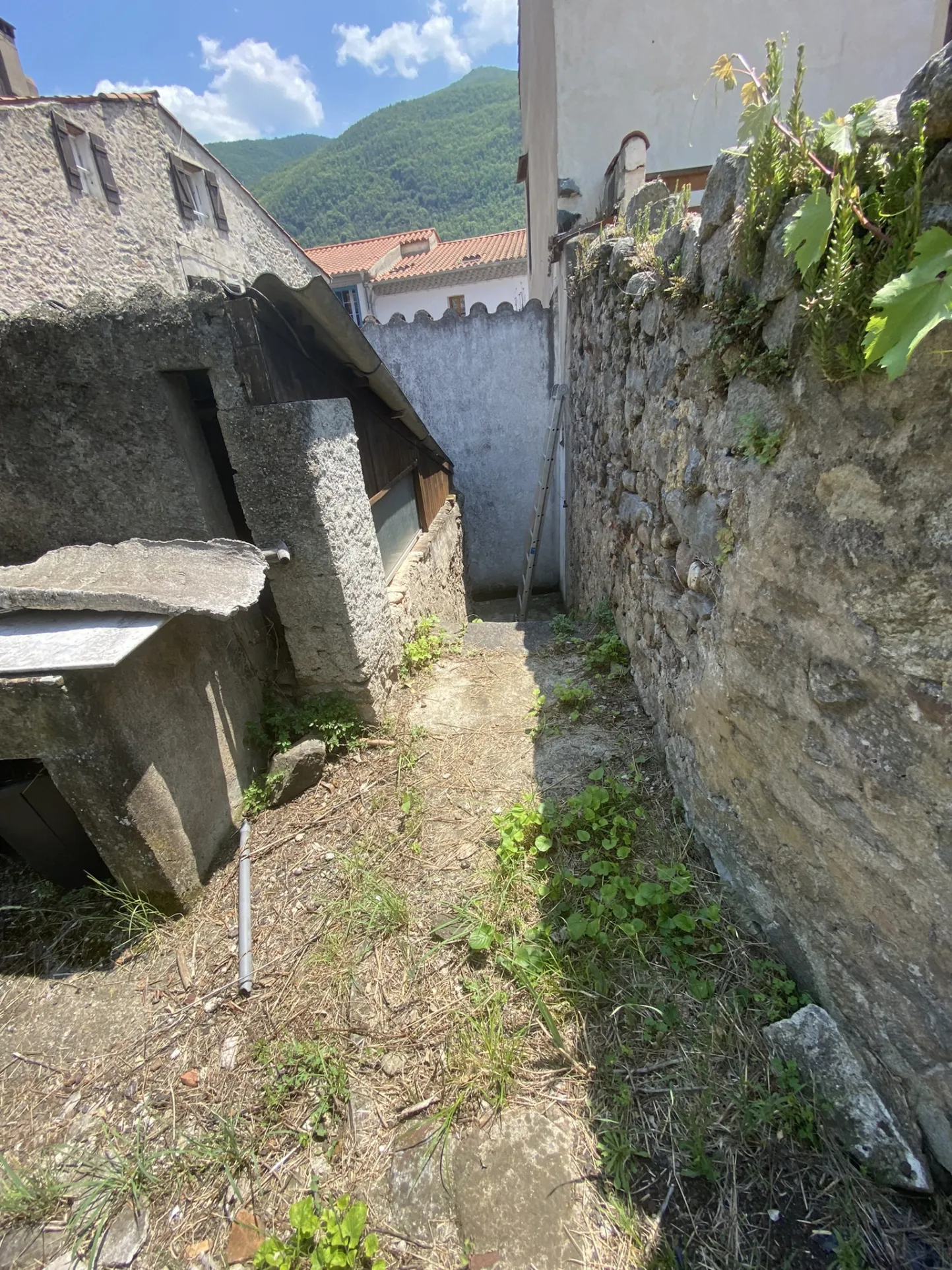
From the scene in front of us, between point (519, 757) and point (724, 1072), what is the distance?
157cm

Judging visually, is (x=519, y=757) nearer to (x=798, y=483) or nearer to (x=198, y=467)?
(x=798, y=483)

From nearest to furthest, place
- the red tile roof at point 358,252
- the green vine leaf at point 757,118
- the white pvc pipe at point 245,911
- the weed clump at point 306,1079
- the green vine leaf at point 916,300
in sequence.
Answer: the green vine leaf at point 916,300
the green vine leaf at point 757,118
the weed clump at point 306,1079
the white pvc pipe at point 245,911
the red tile roof at point 358,252

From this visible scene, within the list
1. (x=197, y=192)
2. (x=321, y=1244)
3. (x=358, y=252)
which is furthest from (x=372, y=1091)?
(x=358, y=252)

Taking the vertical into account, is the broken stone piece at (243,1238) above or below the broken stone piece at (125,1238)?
above

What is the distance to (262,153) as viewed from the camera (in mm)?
62844

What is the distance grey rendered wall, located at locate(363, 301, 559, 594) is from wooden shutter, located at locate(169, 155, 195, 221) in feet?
21.5

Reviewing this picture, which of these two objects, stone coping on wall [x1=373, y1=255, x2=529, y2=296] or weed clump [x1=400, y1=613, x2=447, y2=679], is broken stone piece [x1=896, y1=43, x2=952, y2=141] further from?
stone coping on wall [x1=373, y1=255, x2=529, y2=296]

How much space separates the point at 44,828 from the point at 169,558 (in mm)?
1255

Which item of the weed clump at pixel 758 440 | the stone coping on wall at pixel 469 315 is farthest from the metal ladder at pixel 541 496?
the weed clump at pixel 758 440

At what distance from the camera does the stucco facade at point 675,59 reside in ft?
18.3

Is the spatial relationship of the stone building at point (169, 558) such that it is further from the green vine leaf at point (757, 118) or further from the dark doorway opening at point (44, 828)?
the green vine leaf at point (757, 118)

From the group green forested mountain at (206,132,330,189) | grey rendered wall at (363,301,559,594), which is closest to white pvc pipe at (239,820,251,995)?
grey rendered wall at (363,301,559,594)

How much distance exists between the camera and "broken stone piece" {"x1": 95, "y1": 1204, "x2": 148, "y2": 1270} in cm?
145

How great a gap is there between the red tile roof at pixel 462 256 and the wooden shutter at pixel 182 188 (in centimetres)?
1066
